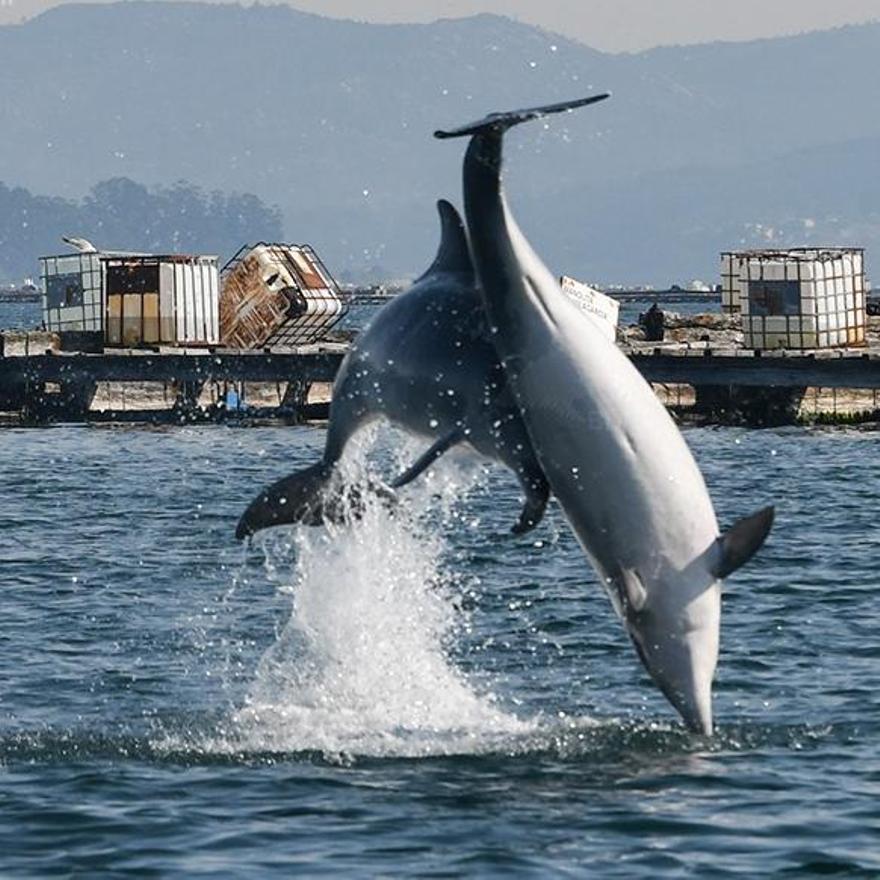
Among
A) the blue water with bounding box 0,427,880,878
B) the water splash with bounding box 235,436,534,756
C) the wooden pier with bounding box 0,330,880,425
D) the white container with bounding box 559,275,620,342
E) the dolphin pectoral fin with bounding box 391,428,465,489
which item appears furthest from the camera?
the white container with bounding box 559,275,620,342

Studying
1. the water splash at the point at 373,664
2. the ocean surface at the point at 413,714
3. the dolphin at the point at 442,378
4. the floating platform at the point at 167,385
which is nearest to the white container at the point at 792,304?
the floating platform at the point at 167,385

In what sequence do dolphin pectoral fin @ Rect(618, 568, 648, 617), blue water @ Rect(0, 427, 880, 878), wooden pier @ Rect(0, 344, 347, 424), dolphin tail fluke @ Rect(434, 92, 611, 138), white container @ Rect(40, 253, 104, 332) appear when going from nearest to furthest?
1. dolphin tail fluke @ Rect(434, 92, 611, 138)
2. dolphin pectoral fin @ Rect(618, 568, 648, 617)
3. blue water @ Rect(0, 427, 880, 878)
4. wooden pier @ Rect(0, 344, 347, 424)
5. white container @ Rect(40, 253, 104, 332)

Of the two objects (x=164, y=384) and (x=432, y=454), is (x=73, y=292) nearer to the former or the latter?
(x=164, y=384)

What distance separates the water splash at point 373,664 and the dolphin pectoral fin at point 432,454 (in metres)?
1.54

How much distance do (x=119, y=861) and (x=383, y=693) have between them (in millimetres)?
6290

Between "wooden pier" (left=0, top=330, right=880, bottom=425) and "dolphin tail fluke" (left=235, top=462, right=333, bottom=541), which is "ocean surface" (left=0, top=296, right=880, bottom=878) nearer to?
"dolphin tail fluke" (left=235, top=462, right=333, bottom=541)

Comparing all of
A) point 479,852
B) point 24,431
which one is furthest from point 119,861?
point 24,431

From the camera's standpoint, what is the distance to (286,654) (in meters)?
27.5

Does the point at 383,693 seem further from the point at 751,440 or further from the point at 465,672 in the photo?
the point at 751,440

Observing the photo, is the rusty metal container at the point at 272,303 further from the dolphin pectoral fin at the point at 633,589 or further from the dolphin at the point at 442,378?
the dolphin pectoral fin at the point at 633,589

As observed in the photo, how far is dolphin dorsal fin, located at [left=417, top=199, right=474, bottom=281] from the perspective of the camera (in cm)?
1814

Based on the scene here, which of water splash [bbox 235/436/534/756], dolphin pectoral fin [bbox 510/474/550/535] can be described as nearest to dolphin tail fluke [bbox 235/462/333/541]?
water splash [bbox 235/436/534/756]

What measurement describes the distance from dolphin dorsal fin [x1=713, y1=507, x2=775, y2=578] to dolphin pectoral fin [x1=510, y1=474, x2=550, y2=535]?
1.27 meters

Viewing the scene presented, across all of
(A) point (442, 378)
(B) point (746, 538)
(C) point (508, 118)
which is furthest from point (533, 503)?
(C) point (508, 118)
